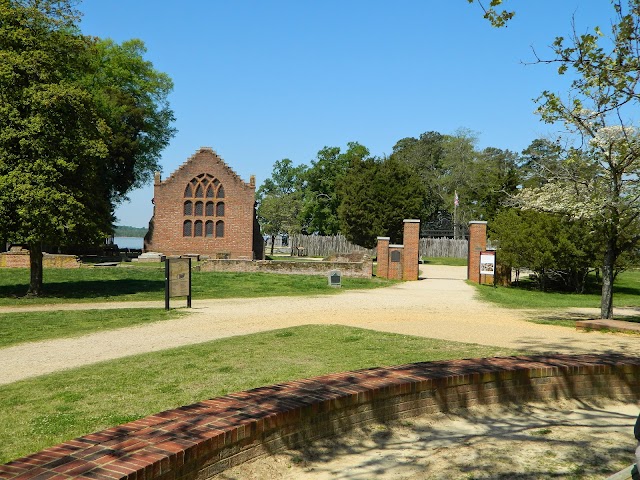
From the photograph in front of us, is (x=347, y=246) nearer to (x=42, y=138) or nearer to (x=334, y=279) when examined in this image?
(x=334, y=279)

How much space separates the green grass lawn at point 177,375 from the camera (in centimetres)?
625

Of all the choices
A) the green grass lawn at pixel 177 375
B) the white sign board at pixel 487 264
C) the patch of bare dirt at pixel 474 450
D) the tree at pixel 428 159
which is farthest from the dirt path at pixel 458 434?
the tree at pixel 428 159

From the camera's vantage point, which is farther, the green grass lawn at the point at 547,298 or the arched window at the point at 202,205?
the arched window at the point at 202,205

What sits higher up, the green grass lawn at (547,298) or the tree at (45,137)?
the tree at (45,137)

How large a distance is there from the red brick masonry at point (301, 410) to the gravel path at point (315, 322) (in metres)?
3.80

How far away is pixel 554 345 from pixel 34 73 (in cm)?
1950

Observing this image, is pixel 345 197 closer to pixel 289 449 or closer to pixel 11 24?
pixel 11 24

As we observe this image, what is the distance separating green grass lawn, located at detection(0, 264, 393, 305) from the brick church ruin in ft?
52.5

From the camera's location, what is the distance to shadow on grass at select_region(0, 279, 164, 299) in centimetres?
2348

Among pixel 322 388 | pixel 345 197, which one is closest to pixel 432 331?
pixel 322 388

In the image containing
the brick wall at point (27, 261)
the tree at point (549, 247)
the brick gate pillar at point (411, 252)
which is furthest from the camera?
the brick wall at point (27, 261)

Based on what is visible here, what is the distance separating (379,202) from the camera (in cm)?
5475

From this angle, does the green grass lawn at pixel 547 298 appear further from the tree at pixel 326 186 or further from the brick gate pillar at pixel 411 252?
the tree at pixel 326 186

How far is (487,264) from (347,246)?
35.7 metres
